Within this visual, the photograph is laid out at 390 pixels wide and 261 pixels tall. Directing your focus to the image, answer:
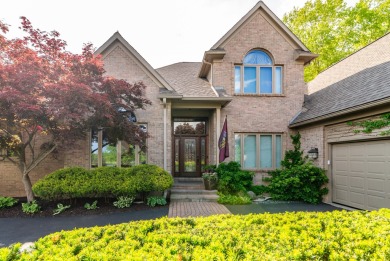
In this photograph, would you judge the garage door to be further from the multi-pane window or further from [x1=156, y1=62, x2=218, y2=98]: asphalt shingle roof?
[x1=156, y1=62, x2=218, y2=98]: asphalt shingle roof

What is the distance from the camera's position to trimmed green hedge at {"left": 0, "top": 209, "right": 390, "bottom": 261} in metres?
2.37

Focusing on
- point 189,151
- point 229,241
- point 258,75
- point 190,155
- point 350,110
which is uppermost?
point 258,75

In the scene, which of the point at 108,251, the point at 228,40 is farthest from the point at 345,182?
the point at 108,251

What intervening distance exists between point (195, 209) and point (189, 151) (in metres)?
4.76

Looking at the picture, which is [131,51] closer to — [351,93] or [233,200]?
[233,200]

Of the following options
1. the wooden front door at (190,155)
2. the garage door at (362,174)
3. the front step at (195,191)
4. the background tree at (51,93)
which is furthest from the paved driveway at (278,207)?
the background tree at (51,93)

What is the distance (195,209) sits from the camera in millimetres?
7734

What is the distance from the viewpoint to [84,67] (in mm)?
7508

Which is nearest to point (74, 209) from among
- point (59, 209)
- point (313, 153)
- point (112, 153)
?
point (59, 209)

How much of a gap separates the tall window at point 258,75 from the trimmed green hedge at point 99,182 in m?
5.84

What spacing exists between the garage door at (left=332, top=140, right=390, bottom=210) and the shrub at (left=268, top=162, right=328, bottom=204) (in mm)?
490

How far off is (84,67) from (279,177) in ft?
27.4

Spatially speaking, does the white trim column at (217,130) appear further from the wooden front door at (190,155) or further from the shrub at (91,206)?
the shrub at (91,206)

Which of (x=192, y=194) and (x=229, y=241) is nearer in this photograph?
(x=229, y=241)
